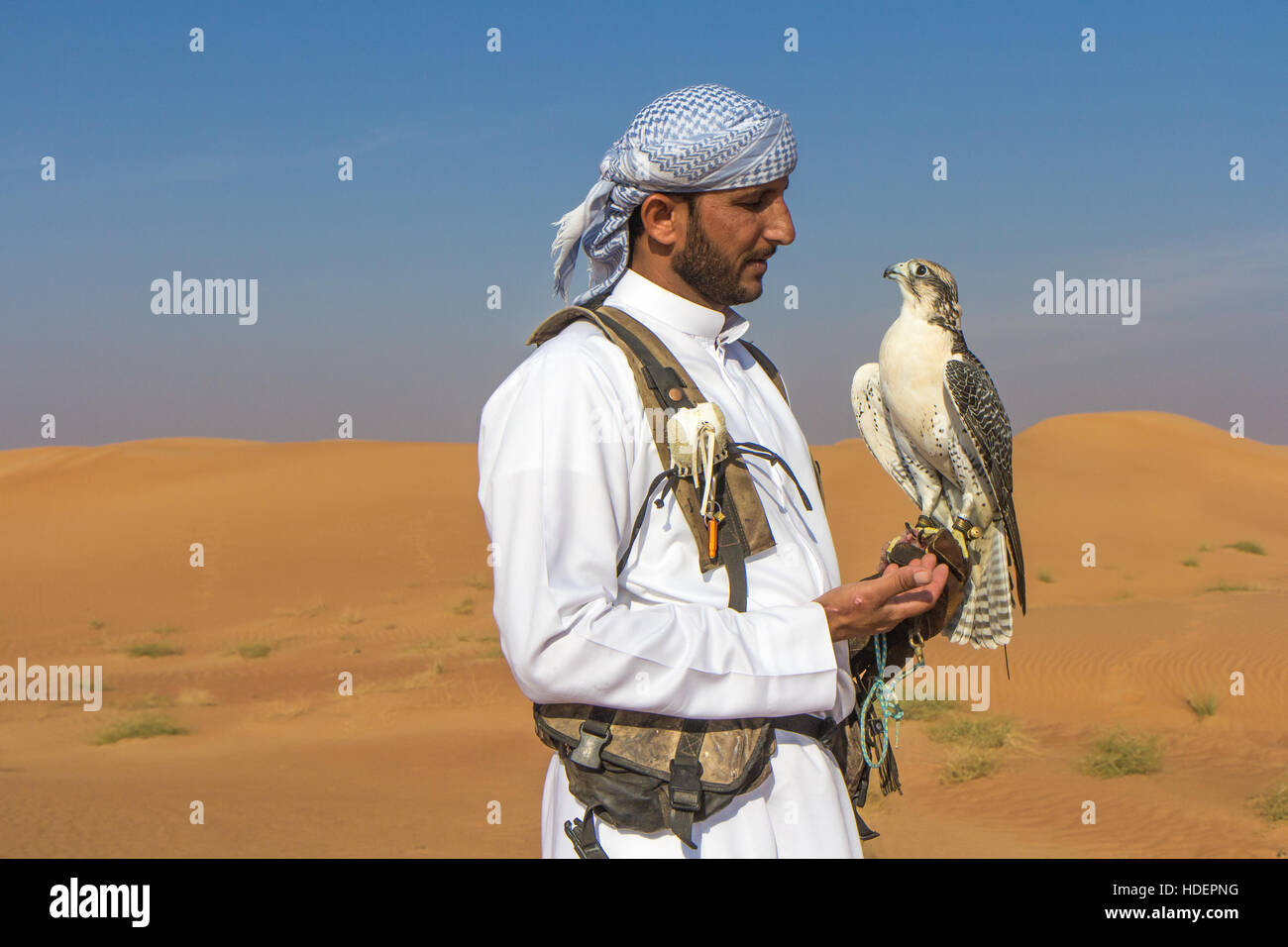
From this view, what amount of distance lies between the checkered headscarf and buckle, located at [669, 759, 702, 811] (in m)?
1.16

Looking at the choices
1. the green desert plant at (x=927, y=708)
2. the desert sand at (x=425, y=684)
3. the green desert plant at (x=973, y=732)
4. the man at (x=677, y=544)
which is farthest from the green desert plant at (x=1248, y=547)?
the man at (x=677, y=544)

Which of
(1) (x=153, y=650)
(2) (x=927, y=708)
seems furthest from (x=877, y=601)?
(1) (x=153, y=650)

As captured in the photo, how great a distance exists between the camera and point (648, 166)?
2268 mm

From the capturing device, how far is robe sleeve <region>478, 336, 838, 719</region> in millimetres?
1877

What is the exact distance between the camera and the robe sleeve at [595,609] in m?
1.88

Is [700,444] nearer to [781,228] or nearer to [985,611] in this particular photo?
[781,228]

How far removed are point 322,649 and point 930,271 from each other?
12313mm

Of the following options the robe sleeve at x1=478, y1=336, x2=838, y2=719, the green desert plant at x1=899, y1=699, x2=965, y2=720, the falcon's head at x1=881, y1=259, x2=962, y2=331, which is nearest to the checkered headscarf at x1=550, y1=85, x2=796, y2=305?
the robe sleeve at x1=478, y1=336, x2=838, y2=719

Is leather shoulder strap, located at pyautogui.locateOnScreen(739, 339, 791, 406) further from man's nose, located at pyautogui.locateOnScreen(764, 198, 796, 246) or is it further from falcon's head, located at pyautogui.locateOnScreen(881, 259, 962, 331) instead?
falcon's head, located at pyautogui.locateOnScreen(881, 259, 962, 331)

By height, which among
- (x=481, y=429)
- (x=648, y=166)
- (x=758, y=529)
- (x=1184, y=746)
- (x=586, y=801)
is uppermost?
(x=648, y=166)

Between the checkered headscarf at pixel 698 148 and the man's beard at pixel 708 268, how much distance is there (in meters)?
0.09

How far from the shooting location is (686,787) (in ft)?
6.37

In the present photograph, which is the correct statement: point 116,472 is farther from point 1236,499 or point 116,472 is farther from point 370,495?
point 1236,499

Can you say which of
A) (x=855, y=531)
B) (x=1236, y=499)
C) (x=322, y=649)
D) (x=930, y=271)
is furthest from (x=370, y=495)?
(x=930, y=271)
